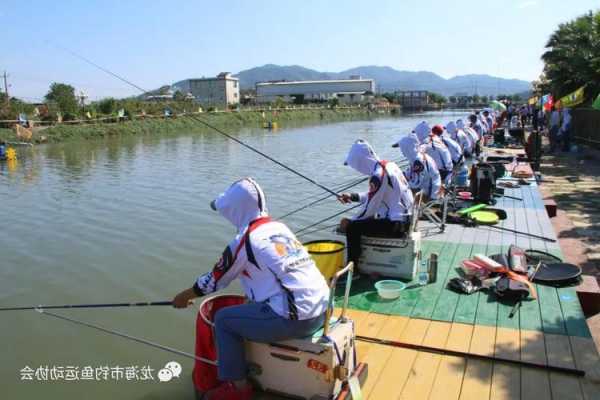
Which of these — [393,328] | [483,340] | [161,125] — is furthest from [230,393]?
[161,125]

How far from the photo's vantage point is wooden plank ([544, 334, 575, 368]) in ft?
11.3

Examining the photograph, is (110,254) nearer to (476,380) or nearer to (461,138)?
(476,380)

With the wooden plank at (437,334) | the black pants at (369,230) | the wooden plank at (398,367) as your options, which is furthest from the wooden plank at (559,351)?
the black pants at (369,230)

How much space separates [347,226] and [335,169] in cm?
1310

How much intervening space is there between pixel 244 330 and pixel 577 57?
1977cm

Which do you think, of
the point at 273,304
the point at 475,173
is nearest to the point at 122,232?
the point at 475,173

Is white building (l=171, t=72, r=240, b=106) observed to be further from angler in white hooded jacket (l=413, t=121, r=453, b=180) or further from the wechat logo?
the wechat logo

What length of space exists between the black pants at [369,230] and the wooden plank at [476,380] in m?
1.70

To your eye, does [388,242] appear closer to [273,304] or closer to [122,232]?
[273,304]

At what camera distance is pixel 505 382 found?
129 inches

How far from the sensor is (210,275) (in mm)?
2986

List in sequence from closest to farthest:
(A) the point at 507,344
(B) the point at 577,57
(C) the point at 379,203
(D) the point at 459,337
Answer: (A) the point at 507,344, (D) the point at 459,337, (C) the point at 379,203, (B) the point at 577,57

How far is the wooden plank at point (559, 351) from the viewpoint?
3451mm

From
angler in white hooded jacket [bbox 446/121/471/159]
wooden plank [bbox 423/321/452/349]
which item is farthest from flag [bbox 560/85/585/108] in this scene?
wooden plank [bbox 423/321/452/349]
